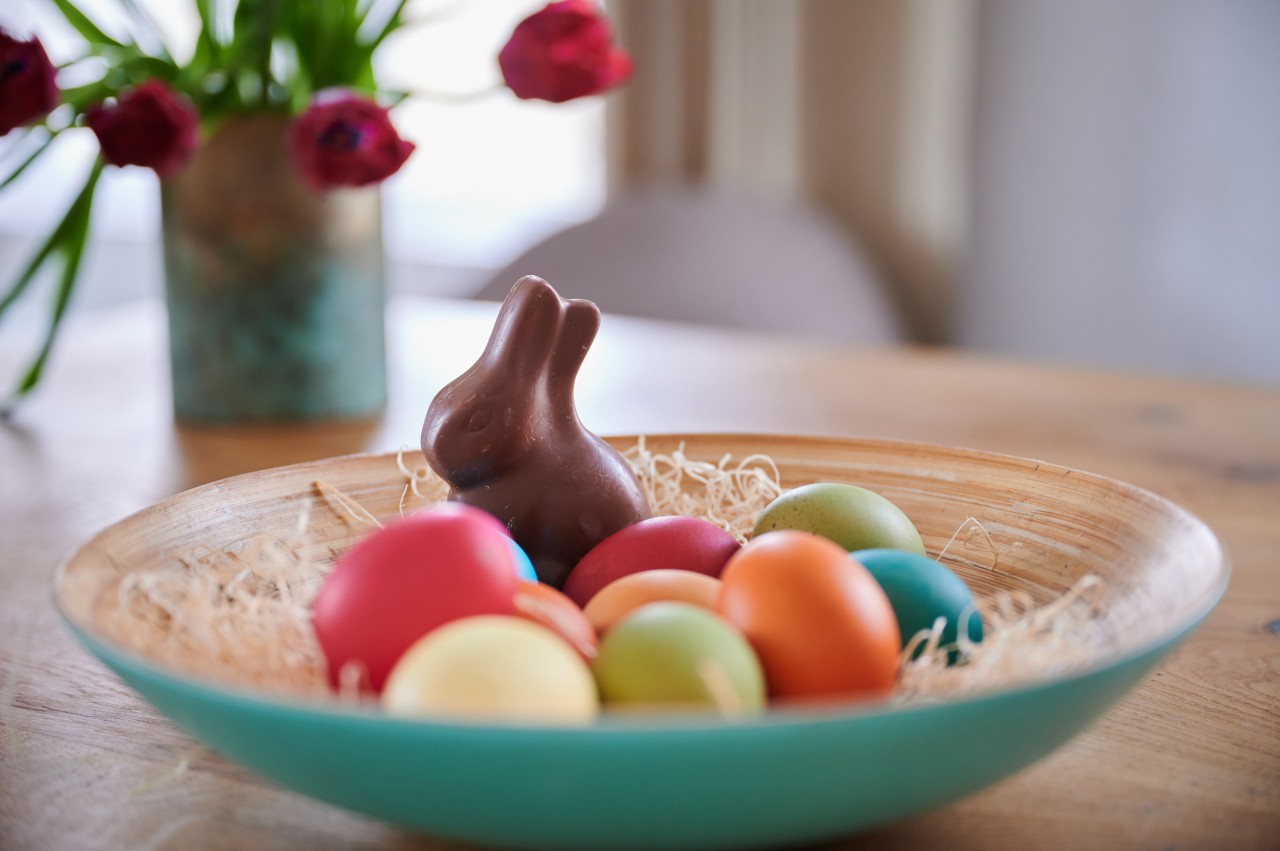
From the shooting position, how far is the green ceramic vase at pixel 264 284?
1157mm

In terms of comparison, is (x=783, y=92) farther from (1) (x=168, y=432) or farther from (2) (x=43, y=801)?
(2) (x=43, y=801)

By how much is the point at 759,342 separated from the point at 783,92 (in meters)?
1.11

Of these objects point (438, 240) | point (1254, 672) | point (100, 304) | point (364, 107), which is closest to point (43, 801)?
point (1254, 672)

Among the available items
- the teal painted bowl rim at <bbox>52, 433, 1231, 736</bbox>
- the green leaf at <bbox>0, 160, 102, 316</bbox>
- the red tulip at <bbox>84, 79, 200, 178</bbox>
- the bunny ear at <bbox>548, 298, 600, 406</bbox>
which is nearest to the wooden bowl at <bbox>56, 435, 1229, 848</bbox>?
the teal painted bowl rim at <bbox>52, 433, 1231, 736</bbox>

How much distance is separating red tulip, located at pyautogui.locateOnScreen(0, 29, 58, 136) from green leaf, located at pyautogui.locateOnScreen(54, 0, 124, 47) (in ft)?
0.49

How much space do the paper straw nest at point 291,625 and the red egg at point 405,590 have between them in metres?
0.03

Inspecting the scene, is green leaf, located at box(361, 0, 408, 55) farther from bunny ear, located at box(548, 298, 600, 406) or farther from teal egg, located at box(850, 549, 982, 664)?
teal egg, located at box(850, 549, 982, 664)

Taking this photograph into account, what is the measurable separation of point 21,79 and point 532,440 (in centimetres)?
64

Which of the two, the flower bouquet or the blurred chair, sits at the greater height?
the flower bouquet

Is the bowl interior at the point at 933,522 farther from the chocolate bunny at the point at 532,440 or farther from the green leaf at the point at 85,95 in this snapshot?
the green leaf at the point at 85,95

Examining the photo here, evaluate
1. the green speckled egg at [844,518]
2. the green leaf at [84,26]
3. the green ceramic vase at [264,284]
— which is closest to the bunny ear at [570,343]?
the green speckled egg at [844,518]

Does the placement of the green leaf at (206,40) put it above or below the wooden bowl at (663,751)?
above

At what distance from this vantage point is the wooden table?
1.66 ft

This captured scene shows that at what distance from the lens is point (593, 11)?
1083mm
